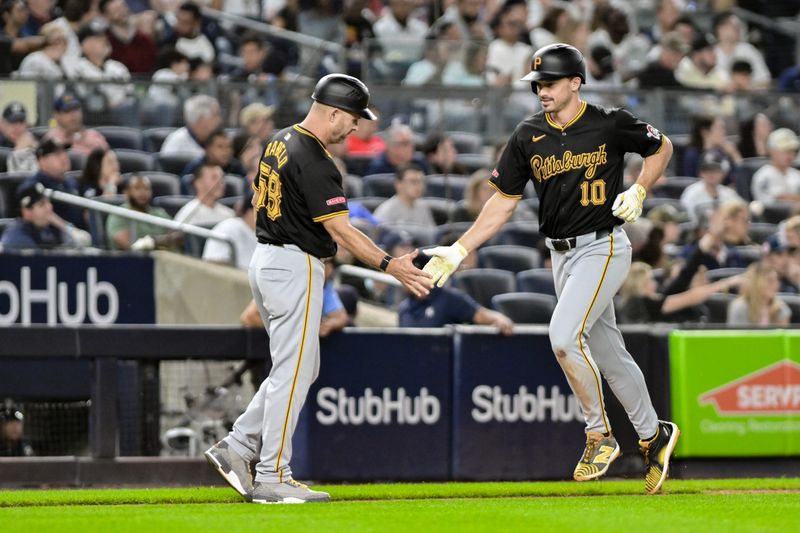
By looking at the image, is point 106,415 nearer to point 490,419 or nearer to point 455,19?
point 490,419

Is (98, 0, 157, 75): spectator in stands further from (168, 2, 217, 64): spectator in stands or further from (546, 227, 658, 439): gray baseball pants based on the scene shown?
(546, 227, 658, 439): gray baseball pants

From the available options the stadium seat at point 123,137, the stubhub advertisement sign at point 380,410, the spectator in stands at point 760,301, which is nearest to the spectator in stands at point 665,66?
the spectator in stands at point 760,301

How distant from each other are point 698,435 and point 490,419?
1346 mm

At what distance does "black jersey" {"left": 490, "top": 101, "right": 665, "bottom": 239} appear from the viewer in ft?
23.0

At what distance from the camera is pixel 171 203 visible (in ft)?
37.9

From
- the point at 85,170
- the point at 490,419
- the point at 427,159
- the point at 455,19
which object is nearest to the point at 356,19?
the point at 455,19

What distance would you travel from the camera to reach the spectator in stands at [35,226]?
406 inches

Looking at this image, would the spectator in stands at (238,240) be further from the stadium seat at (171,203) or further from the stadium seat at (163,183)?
the stadium seat at (163,183)

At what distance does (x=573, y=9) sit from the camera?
1675 centimetres

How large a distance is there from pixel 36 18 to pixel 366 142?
A: 11.2 feet

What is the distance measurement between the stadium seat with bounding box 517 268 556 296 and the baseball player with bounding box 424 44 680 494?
3920 mm

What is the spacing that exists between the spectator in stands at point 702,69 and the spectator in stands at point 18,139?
7.50 metres

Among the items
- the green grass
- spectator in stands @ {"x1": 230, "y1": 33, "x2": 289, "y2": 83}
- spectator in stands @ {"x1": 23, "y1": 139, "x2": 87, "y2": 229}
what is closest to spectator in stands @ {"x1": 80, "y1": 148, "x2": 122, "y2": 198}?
spectator in stands @ {"x1": 23, "y1": 139, "x2": 87, "y2": 229}

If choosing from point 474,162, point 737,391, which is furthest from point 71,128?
point 737,391
